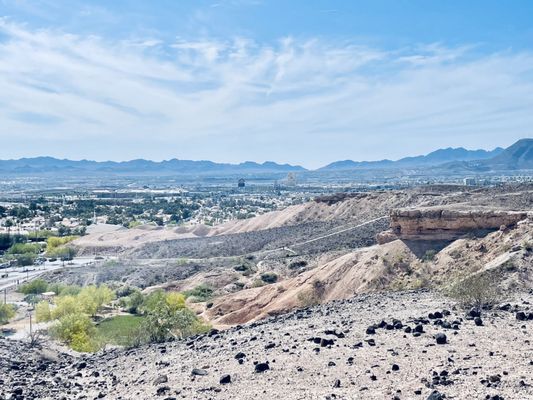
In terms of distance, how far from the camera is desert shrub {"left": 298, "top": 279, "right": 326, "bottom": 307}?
118ft

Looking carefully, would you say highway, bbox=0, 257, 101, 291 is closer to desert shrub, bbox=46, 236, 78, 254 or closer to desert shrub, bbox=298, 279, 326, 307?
desert shrub, bbox=46, 236, 78, 254

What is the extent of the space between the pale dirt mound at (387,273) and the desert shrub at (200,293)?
326 centimetres

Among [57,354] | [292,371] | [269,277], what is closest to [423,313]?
[292,371]

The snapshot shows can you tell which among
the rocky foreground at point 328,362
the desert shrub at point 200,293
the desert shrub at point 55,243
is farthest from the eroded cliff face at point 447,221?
the desert shrub at point 55,243

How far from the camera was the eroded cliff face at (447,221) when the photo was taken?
35.2 meters

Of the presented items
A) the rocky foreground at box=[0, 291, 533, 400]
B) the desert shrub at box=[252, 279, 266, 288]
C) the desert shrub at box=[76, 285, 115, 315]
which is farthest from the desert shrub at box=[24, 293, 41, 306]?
the rocky foreground at box=[0, 291, 533, 400]

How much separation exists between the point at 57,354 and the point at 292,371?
13.6 metres

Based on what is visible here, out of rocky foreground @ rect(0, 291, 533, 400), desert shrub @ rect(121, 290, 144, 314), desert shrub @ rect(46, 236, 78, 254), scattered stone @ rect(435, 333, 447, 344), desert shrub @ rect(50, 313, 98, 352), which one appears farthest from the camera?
desert shrub @ rect(46, 236, 78, 254)

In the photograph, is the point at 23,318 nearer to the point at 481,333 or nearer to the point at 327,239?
the point at 327,239

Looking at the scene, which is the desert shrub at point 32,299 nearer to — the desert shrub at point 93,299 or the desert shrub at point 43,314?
the desert shrub at point 93,299

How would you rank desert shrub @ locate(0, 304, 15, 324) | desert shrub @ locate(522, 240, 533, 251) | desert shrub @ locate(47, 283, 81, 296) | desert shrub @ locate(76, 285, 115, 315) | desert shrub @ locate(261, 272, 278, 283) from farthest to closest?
1. desert shrub @ locate(47, 283, 81, 296)
2. desert shrub @ locate(261, 272, 278, 283)
3. desert shrub @ locate(76, 285, 115, 315)
4. desert shrub @ locate(0, 304, 15, 324)
5. desert shrub @ locate(522, 240, 533, 251)

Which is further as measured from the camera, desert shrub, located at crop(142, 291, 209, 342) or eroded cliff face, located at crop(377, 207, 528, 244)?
eroded cliff face, located at crop(377, 207, 528, 244)

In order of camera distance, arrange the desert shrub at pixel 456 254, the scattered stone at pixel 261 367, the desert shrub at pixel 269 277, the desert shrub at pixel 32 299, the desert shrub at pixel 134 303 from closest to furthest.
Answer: the scattered stone at pixel 261 367, the desert shrub at pixel 456 254, the desert shrub at pixel 134 303, the desert shrub at pixel 269 277, the desert shrub at pixel 32 299

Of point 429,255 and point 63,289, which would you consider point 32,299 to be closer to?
point 63,289
